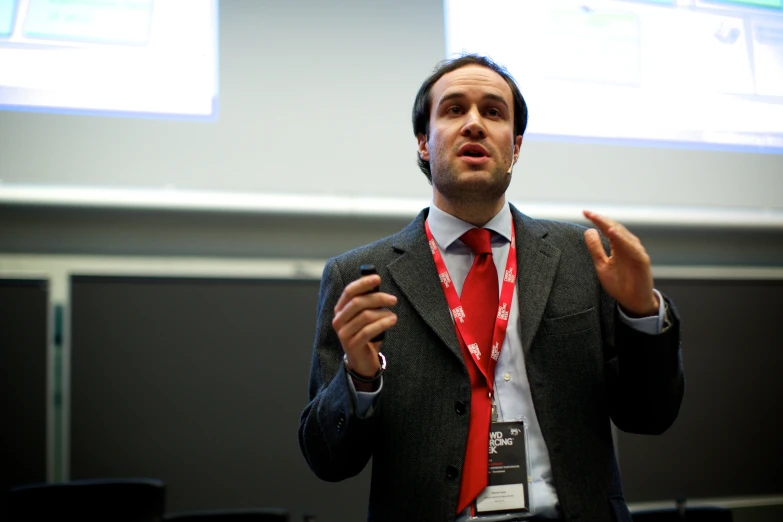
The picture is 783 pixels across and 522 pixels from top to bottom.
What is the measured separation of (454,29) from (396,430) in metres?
1.93

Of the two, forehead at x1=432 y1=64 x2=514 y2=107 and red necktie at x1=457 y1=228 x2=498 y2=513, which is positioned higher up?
forehead at x1=432 y1=64 x2=514 y2=107

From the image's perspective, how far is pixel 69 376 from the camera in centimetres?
236

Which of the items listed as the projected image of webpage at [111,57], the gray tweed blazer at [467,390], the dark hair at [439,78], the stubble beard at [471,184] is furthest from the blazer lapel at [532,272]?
the projected image of webpage at [111,57]

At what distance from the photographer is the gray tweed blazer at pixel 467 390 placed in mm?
1188

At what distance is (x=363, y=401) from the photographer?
118 cm

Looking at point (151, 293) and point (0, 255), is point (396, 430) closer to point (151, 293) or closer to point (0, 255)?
point (151, 293)

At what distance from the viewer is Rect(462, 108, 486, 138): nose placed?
1.43 m

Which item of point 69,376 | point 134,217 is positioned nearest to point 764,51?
point 134,217

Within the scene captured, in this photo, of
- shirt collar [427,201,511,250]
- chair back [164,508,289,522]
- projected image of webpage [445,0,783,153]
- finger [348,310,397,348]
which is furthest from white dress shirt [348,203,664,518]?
projected image of webpage [445,0,783,153]

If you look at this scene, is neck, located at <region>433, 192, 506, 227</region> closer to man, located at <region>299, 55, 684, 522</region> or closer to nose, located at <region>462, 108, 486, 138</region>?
man, located at <region>299, 55, 684, 522</region>

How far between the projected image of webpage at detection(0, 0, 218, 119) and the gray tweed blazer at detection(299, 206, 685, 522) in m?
1.35

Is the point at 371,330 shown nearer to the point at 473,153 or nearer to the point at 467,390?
the point at 467,390

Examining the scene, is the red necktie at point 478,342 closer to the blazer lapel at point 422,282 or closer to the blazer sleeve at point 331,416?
the blazer lapel at point 422,282

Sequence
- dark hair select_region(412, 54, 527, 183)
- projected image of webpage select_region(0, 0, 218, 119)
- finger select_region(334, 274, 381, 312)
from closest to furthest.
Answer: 1. finger select_region(334, 274, 381, 312)
2. dark hair select_region(412, 54, 527, 183)
3. projected image of webpage select_region(0, 0, 218, 119)
